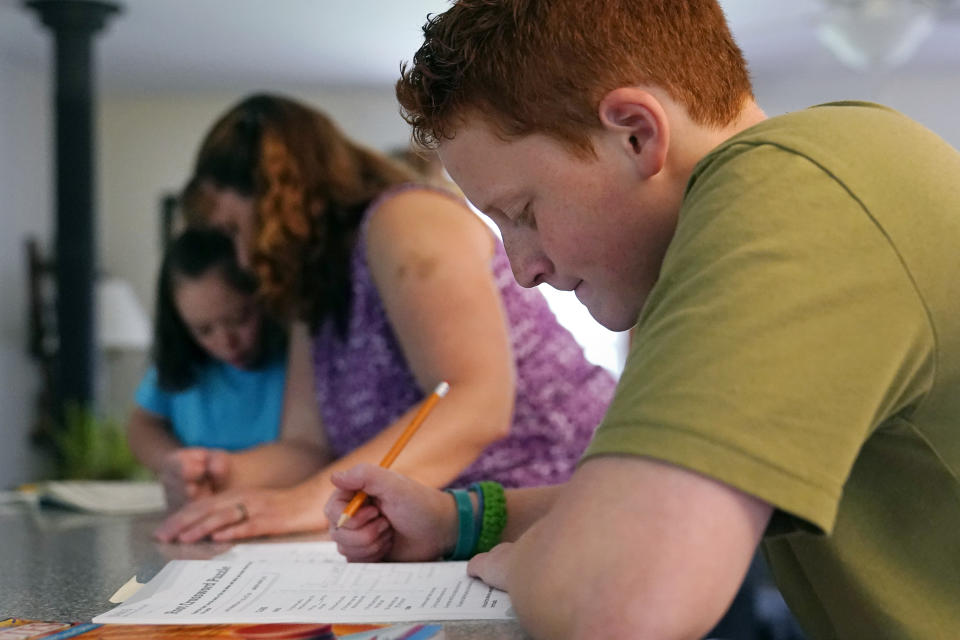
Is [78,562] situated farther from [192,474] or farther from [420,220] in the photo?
[420,220]

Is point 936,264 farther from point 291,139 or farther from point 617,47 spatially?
point 291,139

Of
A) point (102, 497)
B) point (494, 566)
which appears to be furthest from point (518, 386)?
point (102, 497)

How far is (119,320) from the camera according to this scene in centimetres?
612

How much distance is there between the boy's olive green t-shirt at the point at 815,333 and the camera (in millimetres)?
545

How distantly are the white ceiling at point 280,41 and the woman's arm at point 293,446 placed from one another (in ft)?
12.1

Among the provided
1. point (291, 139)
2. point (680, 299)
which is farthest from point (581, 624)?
point (291, 139)

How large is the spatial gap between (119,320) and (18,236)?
27.3 inches

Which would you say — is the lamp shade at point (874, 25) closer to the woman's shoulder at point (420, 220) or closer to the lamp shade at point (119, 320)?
the woman's shoulder at point (420, 220)

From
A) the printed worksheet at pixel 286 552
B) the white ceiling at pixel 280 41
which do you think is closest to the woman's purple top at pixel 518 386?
the printed worksheet at pixel 286 552

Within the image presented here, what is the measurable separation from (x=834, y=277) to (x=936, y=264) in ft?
0.22

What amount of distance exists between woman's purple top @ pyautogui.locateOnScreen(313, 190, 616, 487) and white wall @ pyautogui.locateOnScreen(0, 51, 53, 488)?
191 inches

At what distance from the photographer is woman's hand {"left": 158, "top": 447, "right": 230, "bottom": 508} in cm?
156

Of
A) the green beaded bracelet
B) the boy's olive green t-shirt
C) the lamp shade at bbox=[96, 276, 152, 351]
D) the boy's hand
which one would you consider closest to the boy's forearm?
the green beaded bracelet

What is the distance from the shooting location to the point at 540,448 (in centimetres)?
149
